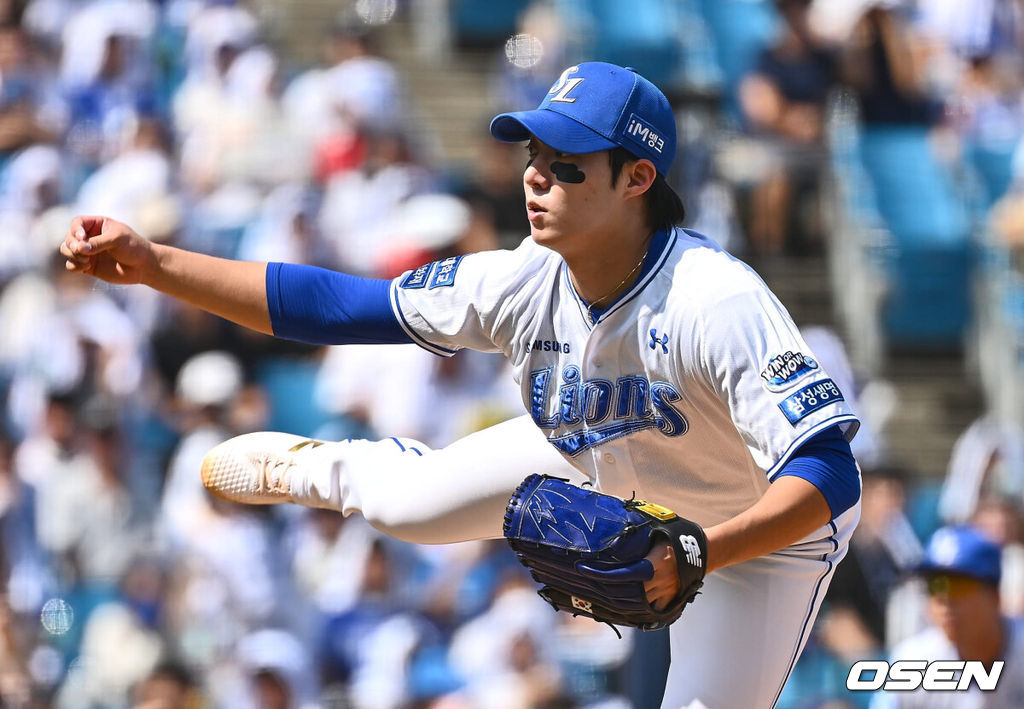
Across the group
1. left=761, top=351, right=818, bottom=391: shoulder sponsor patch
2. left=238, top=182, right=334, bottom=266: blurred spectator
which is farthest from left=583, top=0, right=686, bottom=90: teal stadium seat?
left=761, top=351, right=818, bottom=391: shoulder sponsor patch

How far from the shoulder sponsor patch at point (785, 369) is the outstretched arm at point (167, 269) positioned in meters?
1.35

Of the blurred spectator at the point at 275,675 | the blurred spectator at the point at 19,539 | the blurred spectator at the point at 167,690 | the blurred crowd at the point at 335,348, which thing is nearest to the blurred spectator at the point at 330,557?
the blurred crowd at the point at 335,348

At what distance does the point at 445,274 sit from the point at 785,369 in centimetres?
103

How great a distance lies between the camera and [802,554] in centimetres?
395

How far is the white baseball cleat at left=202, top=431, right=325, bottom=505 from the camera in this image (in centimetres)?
457

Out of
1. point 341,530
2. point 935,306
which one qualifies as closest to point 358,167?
point 341,530

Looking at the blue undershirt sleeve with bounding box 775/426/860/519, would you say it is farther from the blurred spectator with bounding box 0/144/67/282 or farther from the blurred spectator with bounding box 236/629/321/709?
the blurred spectator with bounding box 0/144/67/282

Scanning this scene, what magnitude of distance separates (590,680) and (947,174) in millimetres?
4244

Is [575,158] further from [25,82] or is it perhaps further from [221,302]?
[25,82]

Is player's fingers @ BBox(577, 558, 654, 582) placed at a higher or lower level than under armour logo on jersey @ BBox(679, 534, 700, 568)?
lower

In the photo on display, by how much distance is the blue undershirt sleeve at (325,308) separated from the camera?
4160 mm

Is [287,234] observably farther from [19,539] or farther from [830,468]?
[830,468]

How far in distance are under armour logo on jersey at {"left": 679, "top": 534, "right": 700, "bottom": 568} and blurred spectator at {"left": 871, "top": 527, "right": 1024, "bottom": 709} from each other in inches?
75.4

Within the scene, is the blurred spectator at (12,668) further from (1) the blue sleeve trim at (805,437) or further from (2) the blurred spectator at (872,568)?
(1) the blue sleeve trim at (805,437)
